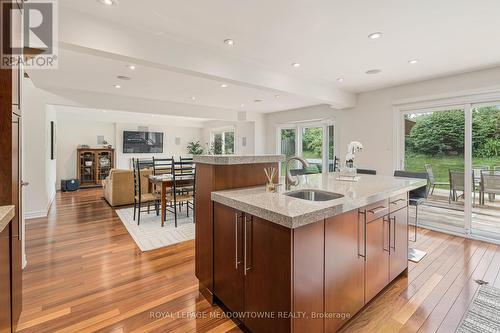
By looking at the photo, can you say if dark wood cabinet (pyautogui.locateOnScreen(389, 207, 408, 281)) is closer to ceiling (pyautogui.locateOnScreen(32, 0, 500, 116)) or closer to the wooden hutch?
ceiling (pyautogui.locateOnScreen(32, 0, 500, 116))

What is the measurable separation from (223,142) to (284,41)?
6983mm

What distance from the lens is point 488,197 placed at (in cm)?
369

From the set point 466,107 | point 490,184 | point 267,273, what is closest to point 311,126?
point 466,107

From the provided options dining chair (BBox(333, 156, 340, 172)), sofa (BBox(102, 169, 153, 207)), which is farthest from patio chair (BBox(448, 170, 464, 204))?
sofa (BBox(102, 169, 153, 207))

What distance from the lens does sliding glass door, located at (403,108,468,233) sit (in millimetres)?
3873

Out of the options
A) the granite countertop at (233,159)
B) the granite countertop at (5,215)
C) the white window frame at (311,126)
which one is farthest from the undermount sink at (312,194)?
the white window frame at (311,126)

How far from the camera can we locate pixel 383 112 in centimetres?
460

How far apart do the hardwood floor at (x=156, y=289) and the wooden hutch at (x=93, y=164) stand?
5.26 m

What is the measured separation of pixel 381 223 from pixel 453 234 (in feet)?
9.27

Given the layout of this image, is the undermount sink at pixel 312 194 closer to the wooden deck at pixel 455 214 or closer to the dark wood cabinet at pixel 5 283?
the dark wood cabinet at pixel 5 283

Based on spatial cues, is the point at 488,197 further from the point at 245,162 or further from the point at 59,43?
→ the point at 59,43

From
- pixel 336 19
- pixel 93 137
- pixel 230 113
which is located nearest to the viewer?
pixel 336 19

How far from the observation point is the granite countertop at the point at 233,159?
1926mm

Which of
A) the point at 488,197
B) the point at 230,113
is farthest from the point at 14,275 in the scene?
the point at 230,113
